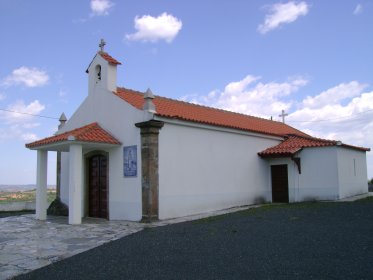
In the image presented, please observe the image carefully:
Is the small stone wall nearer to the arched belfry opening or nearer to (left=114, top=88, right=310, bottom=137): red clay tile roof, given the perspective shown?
(left=114, top=88, right=310, bottom=137): red clay tile roof

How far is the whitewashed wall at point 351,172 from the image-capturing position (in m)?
18.1

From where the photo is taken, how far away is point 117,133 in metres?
14.1

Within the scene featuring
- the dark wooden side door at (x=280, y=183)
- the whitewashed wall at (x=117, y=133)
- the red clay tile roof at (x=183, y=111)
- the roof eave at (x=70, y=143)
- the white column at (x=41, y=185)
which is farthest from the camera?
the dark wooden side door at (x=280, y=183)

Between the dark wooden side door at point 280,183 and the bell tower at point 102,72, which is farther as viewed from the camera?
the dark wooden side door at point 280,183

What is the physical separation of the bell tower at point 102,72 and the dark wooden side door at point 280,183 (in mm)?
8962

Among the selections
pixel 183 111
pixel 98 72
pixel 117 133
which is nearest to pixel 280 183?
pixel 183 111

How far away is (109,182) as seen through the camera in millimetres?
14258

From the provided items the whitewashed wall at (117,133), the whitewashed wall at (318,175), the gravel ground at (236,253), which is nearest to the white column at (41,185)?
the whitewashed wall at (117,133)

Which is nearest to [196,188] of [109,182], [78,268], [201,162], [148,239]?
[201,162]

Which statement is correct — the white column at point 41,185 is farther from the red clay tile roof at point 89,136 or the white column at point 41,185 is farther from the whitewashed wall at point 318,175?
the whitewashed wall at point 318,175

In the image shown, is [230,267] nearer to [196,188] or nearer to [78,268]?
[78,268]

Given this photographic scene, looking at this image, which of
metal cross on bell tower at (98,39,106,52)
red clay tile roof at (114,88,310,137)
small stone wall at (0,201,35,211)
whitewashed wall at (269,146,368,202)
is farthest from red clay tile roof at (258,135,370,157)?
small stone wall at (0,201,35,211)

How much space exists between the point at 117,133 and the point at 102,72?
2723 millimetres

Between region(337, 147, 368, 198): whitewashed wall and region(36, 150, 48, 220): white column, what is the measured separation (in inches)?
511
